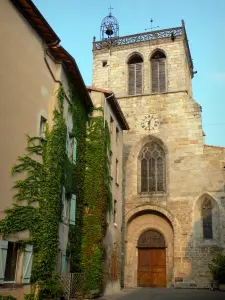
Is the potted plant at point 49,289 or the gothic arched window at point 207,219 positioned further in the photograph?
the gothic arched window at point 207,219

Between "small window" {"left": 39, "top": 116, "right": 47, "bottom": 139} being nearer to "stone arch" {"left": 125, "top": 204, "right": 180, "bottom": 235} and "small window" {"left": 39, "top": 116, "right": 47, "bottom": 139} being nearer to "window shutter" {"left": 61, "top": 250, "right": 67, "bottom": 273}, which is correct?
"window shutter" {"left": 61, "top": 250, "right": 67, "bottom": 273}

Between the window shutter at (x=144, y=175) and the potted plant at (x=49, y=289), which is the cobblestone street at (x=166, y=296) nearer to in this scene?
the potted plant at (x=49, y=289)

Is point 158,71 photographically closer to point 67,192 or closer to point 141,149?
point 141,149

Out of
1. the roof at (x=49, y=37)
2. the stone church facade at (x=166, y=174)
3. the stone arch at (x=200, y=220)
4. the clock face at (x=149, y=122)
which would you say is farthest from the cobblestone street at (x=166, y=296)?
the clock face at (x=149, y=122)

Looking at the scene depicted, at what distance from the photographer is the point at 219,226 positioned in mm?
23422

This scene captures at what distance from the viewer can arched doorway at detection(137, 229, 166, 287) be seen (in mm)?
24250

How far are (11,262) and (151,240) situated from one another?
606 inches

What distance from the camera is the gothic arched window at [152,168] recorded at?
25.9 m

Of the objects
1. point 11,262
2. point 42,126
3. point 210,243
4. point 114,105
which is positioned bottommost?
point 11,262

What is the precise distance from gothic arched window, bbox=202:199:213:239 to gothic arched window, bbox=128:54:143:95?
9.79 m

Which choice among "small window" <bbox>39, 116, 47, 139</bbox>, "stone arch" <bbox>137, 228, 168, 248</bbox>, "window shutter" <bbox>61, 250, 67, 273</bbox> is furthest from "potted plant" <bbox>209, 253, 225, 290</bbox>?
"small window" <bbox>39, 116, 47, 139</bbox>

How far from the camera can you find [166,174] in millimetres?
25750

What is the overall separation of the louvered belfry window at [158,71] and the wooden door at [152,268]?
1157 cm

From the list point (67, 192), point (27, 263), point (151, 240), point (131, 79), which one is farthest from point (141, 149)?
point (27, 263)
